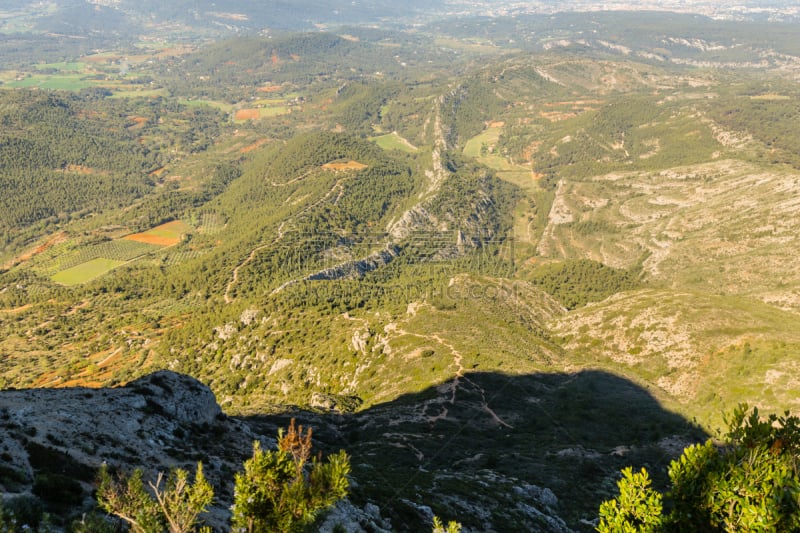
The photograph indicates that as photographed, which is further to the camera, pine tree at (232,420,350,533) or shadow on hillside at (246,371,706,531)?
shadow on hillside at (246,371,706,531)

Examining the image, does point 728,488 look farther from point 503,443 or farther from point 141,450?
point 503,443

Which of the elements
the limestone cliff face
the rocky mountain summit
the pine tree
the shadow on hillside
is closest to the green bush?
the pine tree

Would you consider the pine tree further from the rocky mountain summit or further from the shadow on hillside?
the shadow on hillside

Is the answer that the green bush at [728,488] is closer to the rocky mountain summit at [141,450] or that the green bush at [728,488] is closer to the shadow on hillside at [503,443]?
the rocky mountain summit at [141,450]

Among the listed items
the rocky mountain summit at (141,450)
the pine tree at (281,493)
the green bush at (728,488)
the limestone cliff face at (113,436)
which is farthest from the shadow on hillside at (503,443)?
the pine tree at (281,493)

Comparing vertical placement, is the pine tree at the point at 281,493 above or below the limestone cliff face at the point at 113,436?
above

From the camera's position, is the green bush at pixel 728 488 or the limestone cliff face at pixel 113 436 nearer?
the green bush at pixel 728 488

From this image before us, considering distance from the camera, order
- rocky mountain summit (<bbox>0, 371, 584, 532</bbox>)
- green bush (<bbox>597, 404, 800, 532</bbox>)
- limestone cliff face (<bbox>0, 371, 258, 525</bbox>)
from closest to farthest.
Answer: green bush (<bbox>597, 404, 800, 532</bbox>), rocky mountain summit (<bbox>0, 371, 584, 532</bbox>), limestone cliff face (<bbox>0, 371, 258, 525</bbox>)

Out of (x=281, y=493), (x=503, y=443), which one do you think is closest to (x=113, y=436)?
(x=281, y=493)

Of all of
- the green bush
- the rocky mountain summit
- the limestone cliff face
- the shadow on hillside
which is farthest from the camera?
the shadow on hillside

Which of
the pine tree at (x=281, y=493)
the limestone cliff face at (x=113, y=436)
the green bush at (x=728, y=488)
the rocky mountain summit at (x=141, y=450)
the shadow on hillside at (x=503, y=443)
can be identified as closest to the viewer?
the pine tree at (x=281, y=493)
